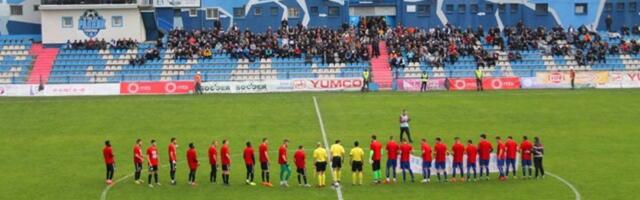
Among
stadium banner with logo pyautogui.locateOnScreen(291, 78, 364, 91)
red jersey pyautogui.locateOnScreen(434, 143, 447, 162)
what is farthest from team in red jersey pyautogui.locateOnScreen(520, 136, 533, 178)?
stadium banner with logo pyautogui.locateOnScreen(291, 78, 364, 91)

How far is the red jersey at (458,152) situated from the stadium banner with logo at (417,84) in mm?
34115

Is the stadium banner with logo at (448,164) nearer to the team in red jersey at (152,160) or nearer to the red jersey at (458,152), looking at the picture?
the red jersey at (458,152)

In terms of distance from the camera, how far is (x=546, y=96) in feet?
200

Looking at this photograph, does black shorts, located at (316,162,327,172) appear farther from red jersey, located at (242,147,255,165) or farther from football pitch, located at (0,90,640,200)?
red jersey, located at (242,147,255,165)

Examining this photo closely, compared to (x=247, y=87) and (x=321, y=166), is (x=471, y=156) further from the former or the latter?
(x=247, y=87)

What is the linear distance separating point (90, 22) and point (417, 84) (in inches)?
962

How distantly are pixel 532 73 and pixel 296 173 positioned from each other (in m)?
37.4

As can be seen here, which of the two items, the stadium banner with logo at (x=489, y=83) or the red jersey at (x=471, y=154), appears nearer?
the red jersey at (x=471, y=154)

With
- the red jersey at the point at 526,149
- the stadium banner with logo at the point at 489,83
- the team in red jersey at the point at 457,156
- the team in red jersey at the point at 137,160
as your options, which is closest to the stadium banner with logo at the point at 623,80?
the stadium banner with logo at the point at 489,83

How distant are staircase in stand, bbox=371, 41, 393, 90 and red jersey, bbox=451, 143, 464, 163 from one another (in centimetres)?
3521

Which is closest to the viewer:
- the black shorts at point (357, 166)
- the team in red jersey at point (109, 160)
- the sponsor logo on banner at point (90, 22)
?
the black shorts at point (357, 166)

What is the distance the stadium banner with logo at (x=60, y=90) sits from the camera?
6638cm

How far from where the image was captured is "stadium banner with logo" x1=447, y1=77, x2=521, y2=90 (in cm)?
6731

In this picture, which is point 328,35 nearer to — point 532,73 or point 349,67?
point 349,67
